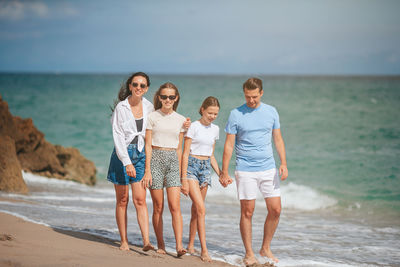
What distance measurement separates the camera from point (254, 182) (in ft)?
17.0

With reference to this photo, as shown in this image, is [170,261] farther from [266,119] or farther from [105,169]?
[105,169]

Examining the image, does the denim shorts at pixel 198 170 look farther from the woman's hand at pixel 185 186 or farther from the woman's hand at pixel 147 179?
the woman's hand at pixel 147 179

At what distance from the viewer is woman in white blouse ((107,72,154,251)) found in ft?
16.3

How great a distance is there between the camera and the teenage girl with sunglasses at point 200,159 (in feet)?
16.8

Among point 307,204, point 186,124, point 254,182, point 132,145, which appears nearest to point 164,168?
point 132,145

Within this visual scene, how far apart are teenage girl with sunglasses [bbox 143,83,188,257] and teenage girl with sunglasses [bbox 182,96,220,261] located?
11cm

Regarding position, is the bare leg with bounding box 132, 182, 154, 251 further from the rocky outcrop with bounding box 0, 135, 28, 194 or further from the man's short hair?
the rocky outcrop with bounding box 0, 135, 28, 194

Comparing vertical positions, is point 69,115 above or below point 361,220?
above

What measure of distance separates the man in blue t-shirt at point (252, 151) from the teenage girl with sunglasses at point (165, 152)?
1.75ft

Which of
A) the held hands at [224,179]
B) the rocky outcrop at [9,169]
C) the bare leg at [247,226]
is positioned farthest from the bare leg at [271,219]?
the rocky outcrop at [9,169]

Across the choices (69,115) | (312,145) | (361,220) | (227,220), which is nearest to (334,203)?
(361,220)

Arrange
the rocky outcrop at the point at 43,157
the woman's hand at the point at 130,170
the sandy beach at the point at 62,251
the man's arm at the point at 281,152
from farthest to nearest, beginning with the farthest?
the rocky outcrop at the point at 43,157, the man's arm at the point at 281,152, the woman's hand at the point at 130,170, the sandy beach at the point at 62,251

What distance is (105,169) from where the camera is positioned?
15938 mm

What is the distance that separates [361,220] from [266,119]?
545 centimetres
